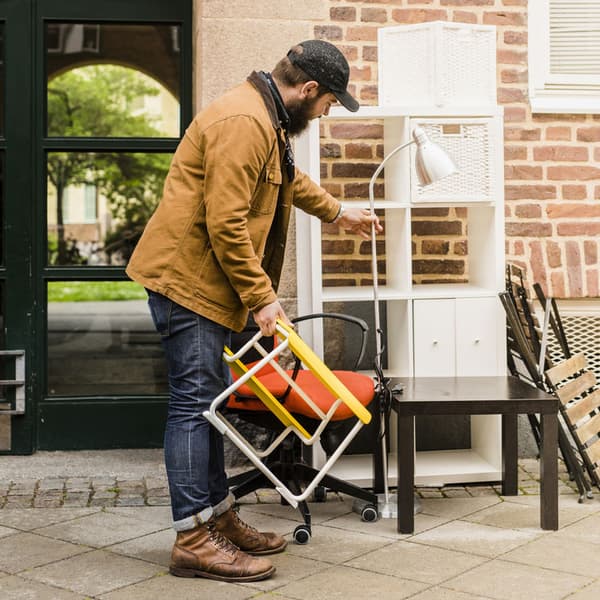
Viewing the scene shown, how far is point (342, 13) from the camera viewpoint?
17.9 ft

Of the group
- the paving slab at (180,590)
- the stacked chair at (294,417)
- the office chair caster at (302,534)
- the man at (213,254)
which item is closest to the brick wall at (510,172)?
the stacked chair at (294,417)

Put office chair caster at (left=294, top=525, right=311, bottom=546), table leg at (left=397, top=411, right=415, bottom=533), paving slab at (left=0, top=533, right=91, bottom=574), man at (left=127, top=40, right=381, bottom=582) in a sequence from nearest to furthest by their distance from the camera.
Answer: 1. man at (left=127, top=40, right=381, bottom=582)
2. paving slab at (left=0, top=533, right=91, bottom=574)
3. office chair caster at (left=294, top=525, right=311, bottom=546)
4. table leg at (left=397, top=411, right=415, bottom=533)

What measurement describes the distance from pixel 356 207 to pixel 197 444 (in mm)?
1590

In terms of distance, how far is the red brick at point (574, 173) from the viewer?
5641 millimetres

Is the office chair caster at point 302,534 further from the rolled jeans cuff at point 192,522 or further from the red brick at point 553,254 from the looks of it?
the red brick at point 553,254

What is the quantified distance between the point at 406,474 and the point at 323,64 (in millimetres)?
1615

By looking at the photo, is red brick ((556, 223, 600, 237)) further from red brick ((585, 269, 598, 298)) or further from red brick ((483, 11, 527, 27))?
red brick ((483, 11, 527, 27))

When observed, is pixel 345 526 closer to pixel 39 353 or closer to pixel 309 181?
pixel 309 181

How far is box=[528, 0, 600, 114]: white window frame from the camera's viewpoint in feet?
18.4

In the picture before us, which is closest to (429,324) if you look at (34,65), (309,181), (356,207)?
(356,207)

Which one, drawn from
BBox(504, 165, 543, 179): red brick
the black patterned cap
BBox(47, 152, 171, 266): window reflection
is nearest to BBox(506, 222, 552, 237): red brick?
BBox(504, 165, 543, 179): red brick

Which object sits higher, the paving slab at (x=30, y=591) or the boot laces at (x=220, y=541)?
the boot laces at (x=220, y=541)

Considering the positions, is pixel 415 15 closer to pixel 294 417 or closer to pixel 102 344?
pixel 294 417

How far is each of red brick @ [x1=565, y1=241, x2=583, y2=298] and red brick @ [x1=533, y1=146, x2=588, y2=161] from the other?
43cm
